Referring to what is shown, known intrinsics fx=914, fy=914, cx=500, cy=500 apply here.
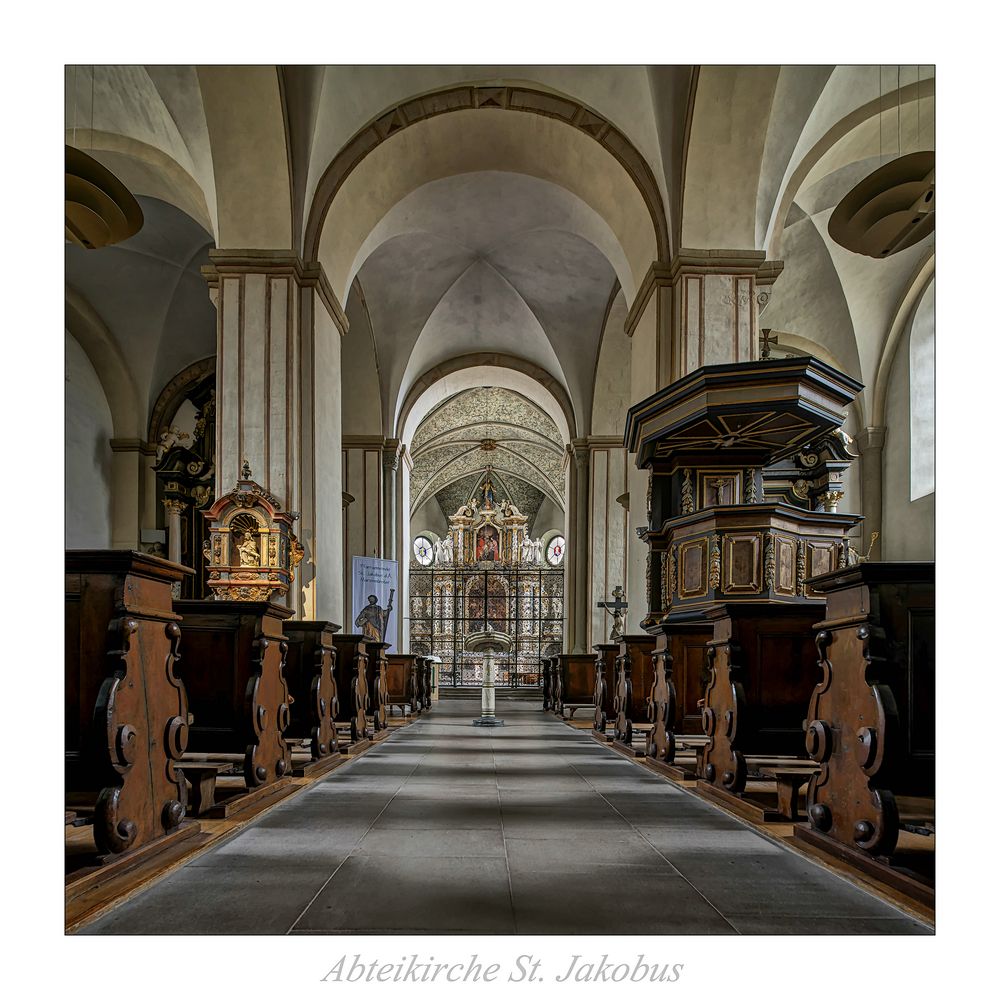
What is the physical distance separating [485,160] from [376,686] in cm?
746

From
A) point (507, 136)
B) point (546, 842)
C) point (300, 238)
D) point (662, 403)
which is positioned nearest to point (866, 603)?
point (546, 842)

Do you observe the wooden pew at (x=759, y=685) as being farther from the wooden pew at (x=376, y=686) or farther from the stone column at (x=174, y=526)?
the stone column at (x=174, y=526)

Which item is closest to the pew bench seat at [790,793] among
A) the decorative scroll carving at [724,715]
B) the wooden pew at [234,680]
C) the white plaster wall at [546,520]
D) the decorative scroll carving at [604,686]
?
the decorative scroll carving at [724,715]

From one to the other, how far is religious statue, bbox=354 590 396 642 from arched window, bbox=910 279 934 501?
952cm

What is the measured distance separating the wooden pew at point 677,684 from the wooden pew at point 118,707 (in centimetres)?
332

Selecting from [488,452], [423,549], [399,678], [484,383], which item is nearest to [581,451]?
[484,383]

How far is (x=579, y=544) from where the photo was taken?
19188mm

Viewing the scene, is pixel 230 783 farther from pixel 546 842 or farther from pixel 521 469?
pixel 521 469

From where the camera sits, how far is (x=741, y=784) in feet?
14.4

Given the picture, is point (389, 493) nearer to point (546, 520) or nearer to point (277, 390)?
point (277, 390)

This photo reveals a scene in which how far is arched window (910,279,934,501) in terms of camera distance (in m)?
15.6

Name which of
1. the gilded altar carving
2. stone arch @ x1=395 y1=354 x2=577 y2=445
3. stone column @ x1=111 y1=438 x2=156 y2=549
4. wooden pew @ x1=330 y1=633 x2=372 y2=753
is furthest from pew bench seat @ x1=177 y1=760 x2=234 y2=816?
stone arch @ x1=395 y1=354 x2=577 y2=445

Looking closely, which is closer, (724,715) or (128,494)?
(724,715)

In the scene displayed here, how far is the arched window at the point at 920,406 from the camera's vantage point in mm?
15609
